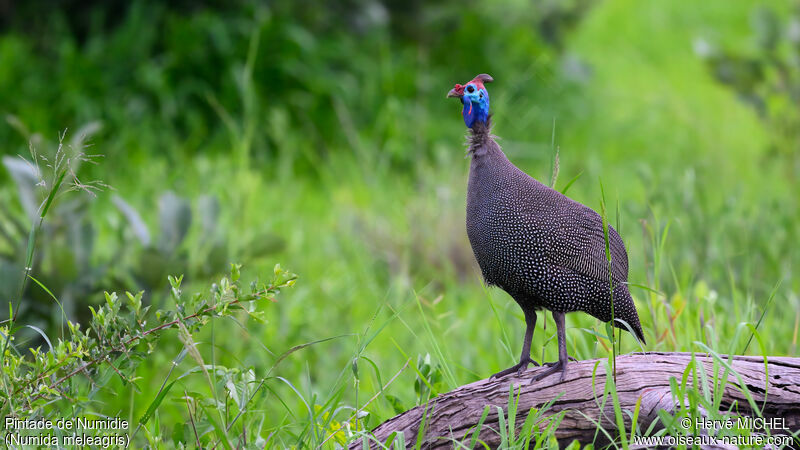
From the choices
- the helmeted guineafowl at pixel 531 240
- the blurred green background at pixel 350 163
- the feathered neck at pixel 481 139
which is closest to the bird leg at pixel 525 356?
the helmeted guineafowl at pixel 531 240

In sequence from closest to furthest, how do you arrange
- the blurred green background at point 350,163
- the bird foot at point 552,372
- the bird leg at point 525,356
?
1. the bird foot at point 552,372
2. the bird leg at point 525,356
3. the blurred green background at point 350,163

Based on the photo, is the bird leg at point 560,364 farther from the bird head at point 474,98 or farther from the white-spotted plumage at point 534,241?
the bird head at point 474,98

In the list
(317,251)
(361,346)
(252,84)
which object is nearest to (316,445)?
(361,346)

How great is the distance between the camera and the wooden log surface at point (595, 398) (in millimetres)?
2246

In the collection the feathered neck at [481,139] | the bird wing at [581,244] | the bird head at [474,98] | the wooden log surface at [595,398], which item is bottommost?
the wooden log surface at [595,398]

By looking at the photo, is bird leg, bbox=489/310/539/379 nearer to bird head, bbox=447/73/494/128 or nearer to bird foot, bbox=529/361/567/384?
bird foot, bbox=529/361/567/384

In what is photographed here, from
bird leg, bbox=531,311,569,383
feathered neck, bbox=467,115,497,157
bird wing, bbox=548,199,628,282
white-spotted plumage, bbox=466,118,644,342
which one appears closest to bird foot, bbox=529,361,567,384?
bird leg, bbox=531,311,569,383

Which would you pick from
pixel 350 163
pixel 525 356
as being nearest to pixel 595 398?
pixel 525 356

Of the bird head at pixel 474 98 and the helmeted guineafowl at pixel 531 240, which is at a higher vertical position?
the bird head at pixel 474 98

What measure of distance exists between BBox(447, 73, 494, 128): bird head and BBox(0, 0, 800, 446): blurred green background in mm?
1064

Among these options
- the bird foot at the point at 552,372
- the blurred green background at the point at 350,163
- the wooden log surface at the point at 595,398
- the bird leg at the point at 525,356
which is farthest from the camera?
the blurred green background at the point at 350,163

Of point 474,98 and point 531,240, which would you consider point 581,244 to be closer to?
point 531,240

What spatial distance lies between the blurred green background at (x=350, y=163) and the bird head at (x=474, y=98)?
1064 mm

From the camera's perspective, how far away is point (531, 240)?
2.33m
